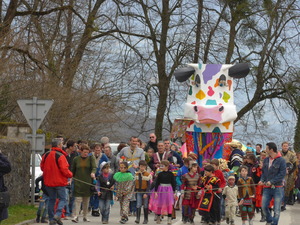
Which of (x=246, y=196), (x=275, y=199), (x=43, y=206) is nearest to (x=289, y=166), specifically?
(x=246, y=196)

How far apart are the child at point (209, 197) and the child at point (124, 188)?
155 cm

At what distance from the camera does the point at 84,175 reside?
59.9 feet

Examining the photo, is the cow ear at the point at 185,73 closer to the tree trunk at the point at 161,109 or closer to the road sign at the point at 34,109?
the road sign at the point at 34,109

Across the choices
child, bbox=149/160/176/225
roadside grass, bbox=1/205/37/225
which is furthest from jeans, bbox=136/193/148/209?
roadside grass, bbox=1/205/37/225

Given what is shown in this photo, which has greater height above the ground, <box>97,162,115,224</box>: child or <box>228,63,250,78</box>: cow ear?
<box>228,63,250,78</box>: cow ear

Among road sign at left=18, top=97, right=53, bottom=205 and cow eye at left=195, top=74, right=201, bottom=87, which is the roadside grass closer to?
road sign at left=18, top=97, right=53, bottom=205

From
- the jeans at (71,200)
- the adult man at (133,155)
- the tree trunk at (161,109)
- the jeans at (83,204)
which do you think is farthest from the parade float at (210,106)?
the tree trunk at (161,109)

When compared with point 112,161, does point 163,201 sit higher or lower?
lower

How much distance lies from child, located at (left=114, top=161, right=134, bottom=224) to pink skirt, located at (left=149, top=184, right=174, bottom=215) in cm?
55

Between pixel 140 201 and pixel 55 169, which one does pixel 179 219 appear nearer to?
pixel 140 201

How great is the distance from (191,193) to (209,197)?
0.65 m

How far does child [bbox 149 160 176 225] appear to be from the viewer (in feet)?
59.2

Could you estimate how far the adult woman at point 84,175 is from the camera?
18188 mm

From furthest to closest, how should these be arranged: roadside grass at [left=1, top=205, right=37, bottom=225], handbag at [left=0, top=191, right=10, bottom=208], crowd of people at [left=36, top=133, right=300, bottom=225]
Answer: crowd of people at [left=36, top=133, right=300, bottom=225] → roadside grass at [left=1, top=205, right=37, bottom=225] → handbag at [left=0, top=191, right=10, bottom=208]
